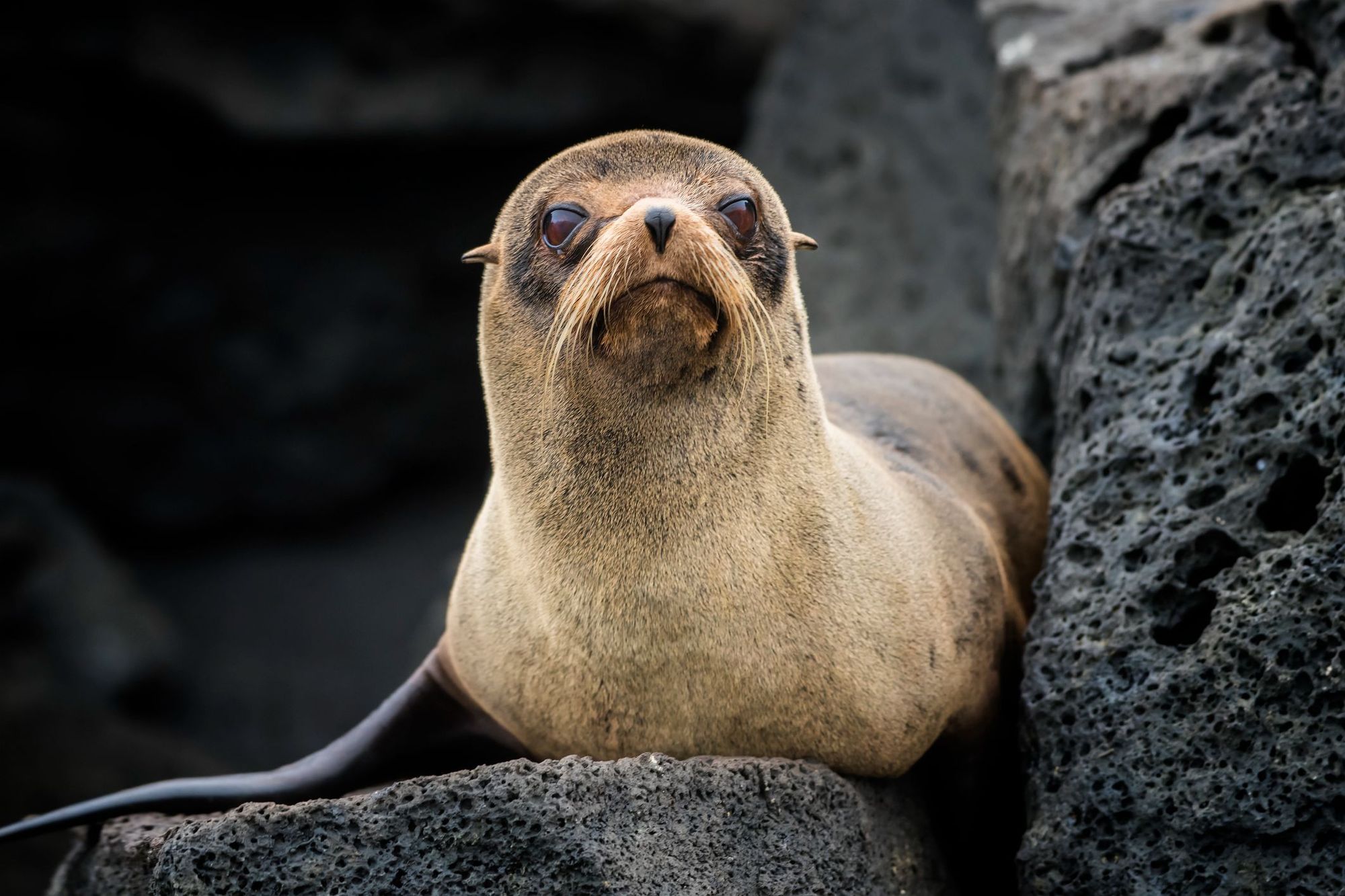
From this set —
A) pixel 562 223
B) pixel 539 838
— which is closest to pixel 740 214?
pixel 562 223

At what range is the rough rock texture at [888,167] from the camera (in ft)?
29.7

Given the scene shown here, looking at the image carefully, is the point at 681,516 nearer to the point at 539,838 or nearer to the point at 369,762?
the point at 539,838

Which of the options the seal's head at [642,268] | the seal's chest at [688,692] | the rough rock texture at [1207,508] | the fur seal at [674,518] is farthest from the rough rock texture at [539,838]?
the seal's head at [642,268]

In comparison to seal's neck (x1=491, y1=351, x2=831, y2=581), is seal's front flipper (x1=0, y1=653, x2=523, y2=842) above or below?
below

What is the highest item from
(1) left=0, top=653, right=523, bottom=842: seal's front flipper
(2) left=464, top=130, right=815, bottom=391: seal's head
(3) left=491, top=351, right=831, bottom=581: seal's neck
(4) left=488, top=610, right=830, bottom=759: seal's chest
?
(2) left=464, top=130, right=815, bottom=391: seal's head

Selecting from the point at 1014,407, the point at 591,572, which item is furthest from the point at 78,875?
the point at 1014,407

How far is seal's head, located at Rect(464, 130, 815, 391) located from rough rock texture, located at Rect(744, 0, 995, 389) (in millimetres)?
5164

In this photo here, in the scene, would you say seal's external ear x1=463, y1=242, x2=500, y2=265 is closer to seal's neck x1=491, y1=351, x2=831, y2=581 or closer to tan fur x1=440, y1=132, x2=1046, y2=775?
tan fur x1=440, y1=132, x2=1046, y2=775

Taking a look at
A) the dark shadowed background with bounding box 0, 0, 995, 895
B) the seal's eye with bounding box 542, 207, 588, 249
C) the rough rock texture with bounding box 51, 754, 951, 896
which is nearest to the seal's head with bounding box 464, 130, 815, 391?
the seal's eye with bounding box 542, 207, 588, 249

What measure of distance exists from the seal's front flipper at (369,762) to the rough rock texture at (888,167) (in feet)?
16.6

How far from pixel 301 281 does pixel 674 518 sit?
8.33 m

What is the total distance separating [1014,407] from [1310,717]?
9.60ft

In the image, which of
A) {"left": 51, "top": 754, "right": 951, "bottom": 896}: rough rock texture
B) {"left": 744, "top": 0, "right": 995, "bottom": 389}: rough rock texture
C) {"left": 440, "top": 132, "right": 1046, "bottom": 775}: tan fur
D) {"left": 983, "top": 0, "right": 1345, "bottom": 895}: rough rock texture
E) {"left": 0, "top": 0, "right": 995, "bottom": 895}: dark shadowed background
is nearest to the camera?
{"left": 51, "top": 754, "right": 951, "bottom": 896}: rough rock texture

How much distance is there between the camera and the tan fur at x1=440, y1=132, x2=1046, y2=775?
3.56m
